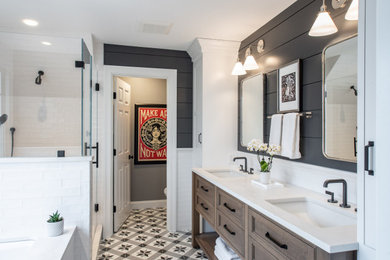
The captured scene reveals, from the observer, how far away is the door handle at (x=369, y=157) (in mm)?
979

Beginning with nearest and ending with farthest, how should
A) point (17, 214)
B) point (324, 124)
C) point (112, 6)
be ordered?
point (324, 124), point (17, 214), point (112, 6)

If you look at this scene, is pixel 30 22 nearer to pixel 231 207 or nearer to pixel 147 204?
pixel 231 207

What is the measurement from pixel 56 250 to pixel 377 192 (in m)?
1.81

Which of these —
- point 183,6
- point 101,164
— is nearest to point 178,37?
point 183,6

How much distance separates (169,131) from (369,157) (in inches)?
107

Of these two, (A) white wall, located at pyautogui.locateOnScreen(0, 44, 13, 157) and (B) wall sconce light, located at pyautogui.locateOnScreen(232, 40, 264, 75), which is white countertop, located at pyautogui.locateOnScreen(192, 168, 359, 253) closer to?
(B) wall sconce light, located at pyautogui.locateOnScreen(232, 40, 264, 75)

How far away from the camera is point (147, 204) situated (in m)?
4.47

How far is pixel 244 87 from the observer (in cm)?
309

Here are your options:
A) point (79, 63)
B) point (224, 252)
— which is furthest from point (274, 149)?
point (79, 63)

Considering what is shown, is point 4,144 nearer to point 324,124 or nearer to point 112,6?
point 112,6

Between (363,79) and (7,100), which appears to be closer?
(363,79)

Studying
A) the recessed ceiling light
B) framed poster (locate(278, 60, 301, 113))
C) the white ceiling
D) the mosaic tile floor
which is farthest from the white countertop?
Answer: the recessed ceiling light

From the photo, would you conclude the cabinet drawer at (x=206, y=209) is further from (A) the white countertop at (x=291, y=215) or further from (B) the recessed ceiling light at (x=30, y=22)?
(B) the recessed ceiling light at (x=30, y=22)

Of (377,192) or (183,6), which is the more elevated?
(183,6)
